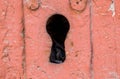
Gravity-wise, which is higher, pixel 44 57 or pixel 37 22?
pixel 37 22

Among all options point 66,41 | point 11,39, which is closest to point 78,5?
point 66,41

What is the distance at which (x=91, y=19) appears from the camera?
1.92 m

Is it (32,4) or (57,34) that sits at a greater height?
(32,4)

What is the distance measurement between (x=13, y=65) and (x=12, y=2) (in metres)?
0.26

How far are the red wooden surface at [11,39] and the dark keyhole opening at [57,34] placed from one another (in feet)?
0.42

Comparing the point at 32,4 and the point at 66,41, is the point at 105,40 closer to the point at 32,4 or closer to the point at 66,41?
Answer: the point at 66,41

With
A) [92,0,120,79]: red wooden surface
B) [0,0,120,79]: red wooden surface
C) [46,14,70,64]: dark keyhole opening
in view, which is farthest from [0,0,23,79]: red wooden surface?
[92,0,120,79]: red wooden surface

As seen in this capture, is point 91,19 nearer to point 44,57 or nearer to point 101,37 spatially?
point 101,37

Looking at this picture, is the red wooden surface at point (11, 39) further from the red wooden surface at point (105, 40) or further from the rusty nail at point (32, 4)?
the red wooden surface at point (105, 40)

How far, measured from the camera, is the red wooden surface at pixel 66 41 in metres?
1.89

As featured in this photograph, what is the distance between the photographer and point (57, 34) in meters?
1.85

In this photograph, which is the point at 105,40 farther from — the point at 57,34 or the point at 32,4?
the point at 32,4

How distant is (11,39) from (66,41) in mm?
223

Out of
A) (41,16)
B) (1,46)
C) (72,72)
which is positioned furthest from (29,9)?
(72,72)
